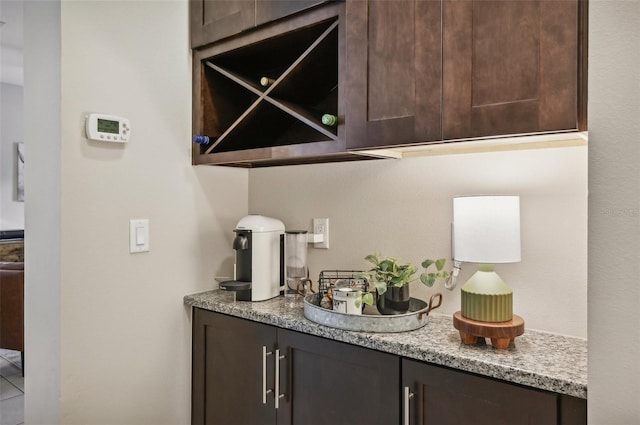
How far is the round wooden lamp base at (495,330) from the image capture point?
3.84 feet

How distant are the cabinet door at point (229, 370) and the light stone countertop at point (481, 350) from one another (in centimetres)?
10

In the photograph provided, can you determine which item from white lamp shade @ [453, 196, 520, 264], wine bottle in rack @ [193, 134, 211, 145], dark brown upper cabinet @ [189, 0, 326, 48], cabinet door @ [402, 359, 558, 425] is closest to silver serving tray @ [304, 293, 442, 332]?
cabinet door @ [402, 359, 558, 425]

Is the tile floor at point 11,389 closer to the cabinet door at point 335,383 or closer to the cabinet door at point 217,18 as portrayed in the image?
the cabinet door at point 335,383

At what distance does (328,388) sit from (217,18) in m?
1.49

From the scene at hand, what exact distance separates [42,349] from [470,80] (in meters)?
1.66

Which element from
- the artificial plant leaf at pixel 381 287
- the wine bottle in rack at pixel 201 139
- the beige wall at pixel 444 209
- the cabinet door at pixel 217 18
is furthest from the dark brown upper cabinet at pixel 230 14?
the artificial plant leaf at pixel 381 287

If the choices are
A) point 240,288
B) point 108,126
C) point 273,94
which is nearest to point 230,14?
point 273,94

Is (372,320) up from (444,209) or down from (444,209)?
down

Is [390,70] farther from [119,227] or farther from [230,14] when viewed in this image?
[119,227]

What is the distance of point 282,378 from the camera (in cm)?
153

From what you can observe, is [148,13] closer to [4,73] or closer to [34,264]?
[34,264]

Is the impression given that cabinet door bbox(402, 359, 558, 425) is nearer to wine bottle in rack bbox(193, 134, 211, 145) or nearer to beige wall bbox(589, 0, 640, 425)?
beige wall bbox(589, 0, 640, 425)

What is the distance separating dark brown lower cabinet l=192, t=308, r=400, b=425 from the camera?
1306mm

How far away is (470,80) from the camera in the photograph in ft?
3.83
